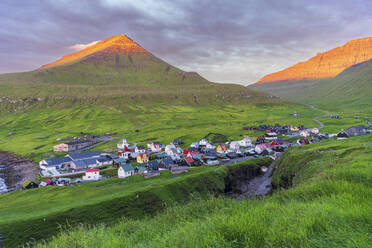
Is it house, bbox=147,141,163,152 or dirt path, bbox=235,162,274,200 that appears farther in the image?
house, bbox=147,141,163,152

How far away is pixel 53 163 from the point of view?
95.3m

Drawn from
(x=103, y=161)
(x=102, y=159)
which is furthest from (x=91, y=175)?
Answer: (x=102, y=159)

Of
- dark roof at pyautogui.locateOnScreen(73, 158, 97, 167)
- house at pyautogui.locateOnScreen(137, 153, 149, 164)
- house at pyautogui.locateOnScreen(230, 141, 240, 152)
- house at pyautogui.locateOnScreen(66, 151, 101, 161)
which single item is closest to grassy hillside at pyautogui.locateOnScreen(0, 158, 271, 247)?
house at pyautogui.locateOnScreen(137, 153, 149, 164)

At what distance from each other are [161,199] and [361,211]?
48973 millimetres

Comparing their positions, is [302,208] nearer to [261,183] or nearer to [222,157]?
[261,183]

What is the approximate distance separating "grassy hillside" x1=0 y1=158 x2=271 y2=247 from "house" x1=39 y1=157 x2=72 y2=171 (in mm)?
31011

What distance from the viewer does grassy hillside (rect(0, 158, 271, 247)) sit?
1563 inches

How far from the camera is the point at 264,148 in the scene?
103 metres

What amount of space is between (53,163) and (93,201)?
6125 centimetres

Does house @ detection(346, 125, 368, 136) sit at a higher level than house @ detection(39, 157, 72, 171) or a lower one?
higher

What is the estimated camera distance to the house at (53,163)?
93.7 m

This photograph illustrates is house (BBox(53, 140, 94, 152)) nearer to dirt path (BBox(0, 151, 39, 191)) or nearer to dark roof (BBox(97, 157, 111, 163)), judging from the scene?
dirt path (BBox(0, 151, 39, 191))

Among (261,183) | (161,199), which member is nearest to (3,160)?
(161,199)

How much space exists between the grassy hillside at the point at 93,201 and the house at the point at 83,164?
30376 mm
